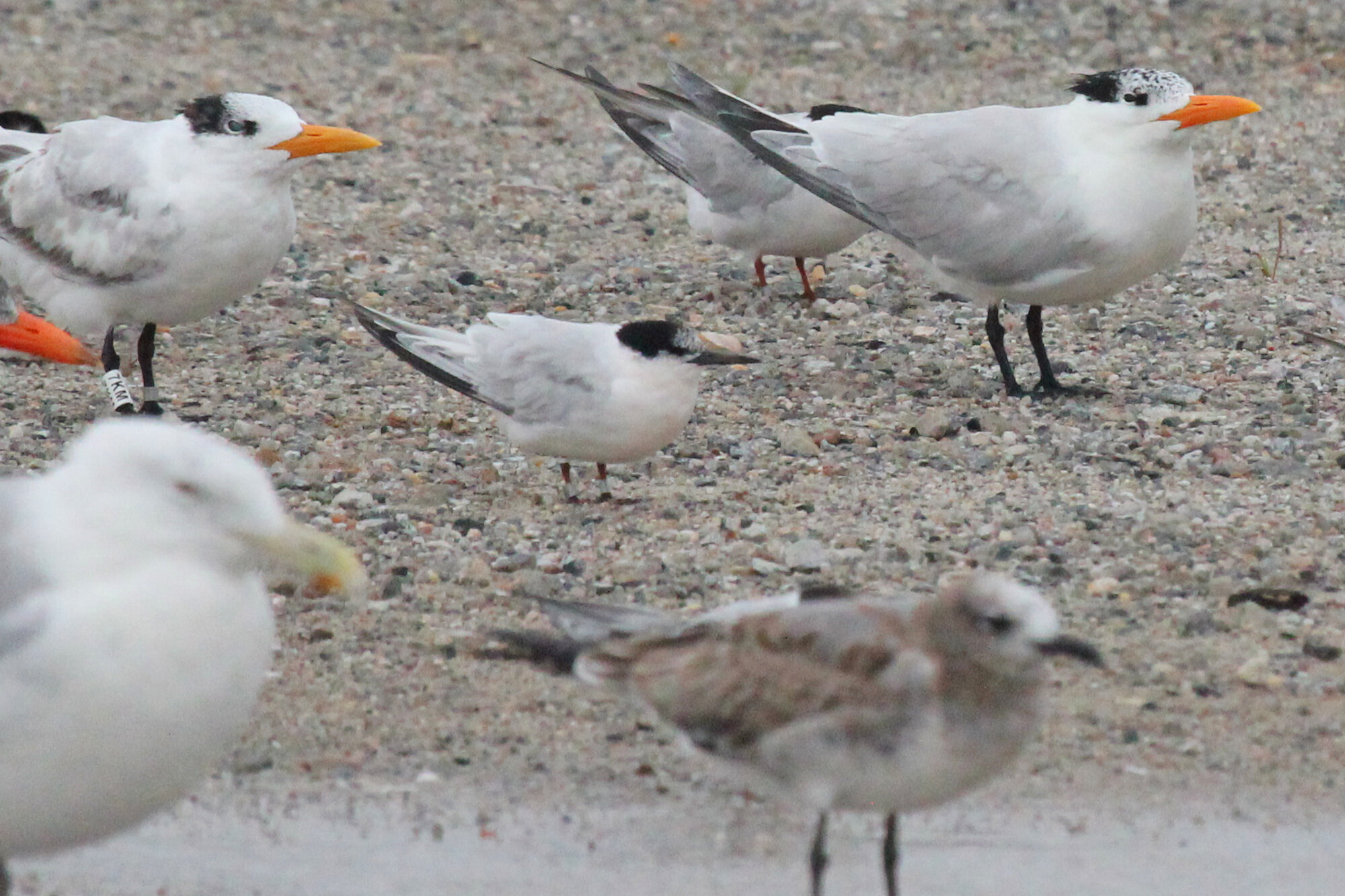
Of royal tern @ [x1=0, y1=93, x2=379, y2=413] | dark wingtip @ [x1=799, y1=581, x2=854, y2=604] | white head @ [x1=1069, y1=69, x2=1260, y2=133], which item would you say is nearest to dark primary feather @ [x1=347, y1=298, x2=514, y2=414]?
royal tern @ [x1=0, y1=93, x2=379, y2=413]

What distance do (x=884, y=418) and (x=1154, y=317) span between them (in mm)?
1656

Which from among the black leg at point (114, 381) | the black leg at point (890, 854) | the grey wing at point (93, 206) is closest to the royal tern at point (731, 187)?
the grey wing at point (93, 206)

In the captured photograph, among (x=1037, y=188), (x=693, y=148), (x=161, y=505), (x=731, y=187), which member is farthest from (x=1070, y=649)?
(x=693, y=148)

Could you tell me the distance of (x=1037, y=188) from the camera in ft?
22.9

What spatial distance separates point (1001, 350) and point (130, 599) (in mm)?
4639

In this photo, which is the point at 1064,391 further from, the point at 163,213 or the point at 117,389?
the point at 117,389

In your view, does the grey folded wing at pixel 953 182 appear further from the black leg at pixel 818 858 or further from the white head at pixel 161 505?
the white head at pixel 161 505

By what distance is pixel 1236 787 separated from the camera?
432 cm

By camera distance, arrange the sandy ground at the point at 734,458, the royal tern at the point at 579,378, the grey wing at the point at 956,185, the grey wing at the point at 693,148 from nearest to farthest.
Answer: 1. the sandy ground at the point at 734,458
2. the royal tern at the point at 579,378
3. the grey wing at the point at 956,185
4. the grey wing at the point at 693,148

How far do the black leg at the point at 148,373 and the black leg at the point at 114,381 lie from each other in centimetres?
6

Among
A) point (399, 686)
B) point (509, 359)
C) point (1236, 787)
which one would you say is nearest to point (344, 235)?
point (509, 359)

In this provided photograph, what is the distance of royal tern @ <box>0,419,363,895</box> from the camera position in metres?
3.05

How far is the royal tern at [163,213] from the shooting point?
22.1 ft

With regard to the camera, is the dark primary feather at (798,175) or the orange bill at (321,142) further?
the dark primary feather at (798,175)
